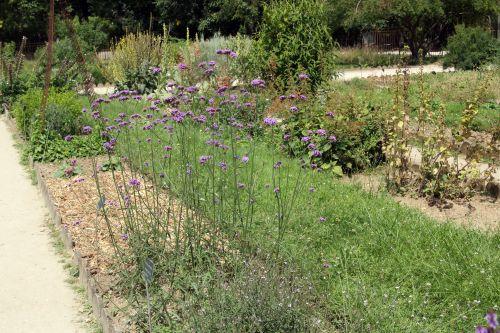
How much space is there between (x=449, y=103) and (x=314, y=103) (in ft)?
12.7

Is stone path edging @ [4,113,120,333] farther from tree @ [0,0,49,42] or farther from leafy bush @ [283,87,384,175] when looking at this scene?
tree @ [0,0,49,42]

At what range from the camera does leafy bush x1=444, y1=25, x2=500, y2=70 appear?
19969 millimetres

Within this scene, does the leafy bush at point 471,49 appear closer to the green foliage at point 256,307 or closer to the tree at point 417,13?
the tree at point 417,13

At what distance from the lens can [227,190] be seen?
17.2 ft

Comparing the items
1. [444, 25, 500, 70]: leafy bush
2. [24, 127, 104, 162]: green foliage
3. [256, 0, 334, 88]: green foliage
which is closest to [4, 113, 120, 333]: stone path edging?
[24, 127, 104, 162]: green foliage

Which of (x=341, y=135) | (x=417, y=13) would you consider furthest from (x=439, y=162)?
(x=417, y=13)

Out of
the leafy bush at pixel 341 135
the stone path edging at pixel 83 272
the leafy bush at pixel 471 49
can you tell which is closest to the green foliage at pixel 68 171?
the stone path edging at pixel 83 272

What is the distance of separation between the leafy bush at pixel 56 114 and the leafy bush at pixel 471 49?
556 inches

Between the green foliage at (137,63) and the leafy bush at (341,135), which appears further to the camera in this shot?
the green foliage at (137,63)

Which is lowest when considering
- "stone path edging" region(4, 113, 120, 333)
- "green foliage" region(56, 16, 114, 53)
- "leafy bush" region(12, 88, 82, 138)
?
"stone path edging" region(4, 113, 120, 333)

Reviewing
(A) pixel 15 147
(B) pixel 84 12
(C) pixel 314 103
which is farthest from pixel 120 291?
→ (B) pixel 84 12

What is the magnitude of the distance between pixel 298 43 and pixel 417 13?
47.4 feet

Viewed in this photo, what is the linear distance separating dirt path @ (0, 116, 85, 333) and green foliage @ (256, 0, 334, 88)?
4858mm

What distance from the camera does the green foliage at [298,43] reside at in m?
10.4
